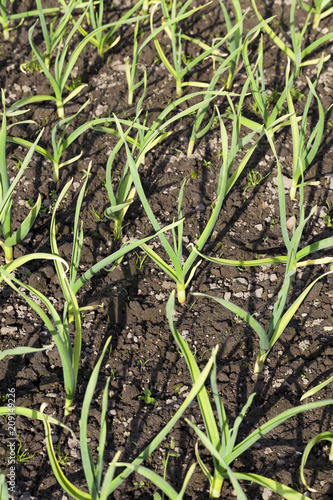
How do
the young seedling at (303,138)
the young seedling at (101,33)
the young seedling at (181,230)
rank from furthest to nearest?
the young seedling at (101,33), the young seedling at (303,138), the young seedling at (181,230)

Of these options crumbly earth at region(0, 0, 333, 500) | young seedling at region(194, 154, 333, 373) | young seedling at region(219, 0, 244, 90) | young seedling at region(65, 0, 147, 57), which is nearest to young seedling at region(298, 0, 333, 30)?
crumbly earth at region(0, 0, 333, 500)

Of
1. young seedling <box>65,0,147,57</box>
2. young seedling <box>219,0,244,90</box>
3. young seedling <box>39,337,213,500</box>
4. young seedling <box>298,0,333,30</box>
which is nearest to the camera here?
young seedling <box>39,337,213,500</box>

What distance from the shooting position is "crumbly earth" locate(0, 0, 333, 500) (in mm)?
1763

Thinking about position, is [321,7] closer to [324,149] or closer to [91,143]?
[324,149]

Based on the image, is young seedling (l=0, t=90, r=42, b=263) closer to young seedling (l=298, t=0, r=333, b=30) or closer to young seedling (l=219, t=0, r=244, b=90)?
young seedling (l=219, t=0, r=244, b=90)

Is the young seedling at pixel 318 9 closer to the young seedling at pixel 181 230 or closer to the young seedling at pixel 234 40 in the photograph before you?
the young seedling at pixel 234 40

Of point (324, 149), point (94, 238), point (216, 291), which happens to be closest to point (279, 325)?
point (216, 291)

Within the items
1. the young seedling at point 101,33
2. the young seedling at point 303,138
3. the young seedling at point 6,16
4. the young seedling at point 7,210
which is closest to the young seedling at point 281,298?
the young seedling at point 303,138

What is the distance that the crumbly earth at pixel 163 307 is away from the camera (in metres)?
1.76

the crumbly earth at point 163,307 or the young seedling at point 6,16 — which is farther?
the young seedling at point 6,16

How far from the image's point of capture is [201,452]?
1.77m

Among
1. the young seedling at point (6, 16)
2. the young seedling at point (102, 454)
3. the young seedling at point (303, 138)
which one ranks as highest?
the young seedling at point (6, 16)

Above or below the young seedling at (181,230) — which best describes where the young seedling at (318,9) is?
above

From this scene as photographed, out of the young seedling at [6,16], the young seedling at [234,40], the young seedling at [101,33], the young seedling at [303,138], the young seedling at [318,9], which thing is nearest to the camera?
the young seedling at [303,138]
